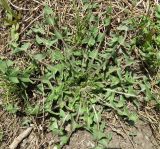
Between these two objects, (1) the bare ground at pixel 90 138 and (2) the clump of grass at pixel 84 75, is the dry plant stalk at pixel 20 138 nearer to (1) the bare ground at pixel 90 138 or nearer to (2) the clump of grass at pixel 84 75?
(1) the bare ground at pixel 90 138

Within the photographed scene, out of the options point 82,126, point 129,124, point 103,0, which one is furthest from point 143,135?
point 103,0

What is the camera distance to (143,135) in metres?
2.67

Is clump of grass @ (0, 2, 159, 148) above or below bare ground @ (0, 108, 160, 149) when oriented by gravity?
above

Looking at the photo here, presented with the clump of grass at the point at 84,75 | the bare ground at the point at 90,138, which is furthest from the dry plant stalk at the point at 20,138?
the clump of grass at the point at 84,75

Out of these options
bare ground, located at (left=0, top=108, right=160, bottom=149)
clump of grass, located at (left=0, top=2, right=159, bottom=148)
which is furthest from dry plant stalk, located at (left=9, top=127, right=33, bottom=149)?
clump of grass, located at (left=0, top=2, right=159, bottom=148)

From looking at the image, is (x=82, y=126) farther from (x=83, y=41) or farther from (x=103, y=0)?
(x=103, y=0)

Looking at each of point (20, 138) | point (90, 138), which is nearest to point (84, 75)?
point (90, 138)

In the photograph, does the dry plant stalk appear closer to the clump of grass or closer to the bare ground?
the bare ground

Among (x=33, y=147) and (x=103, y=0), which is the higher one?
(x=103, y=0)

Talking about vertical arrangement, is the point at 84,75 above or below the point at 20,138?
above

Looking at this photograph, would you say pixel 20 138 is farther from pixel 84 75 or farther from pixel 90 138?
A: pixel 84 75

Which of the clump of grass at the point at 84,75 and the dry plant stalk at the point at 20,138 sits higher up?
the clump of grass at the point at 84,75

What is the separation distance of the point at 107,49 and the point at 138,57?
251mm

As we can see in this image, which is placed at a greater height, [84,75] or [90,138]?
[84,75]
